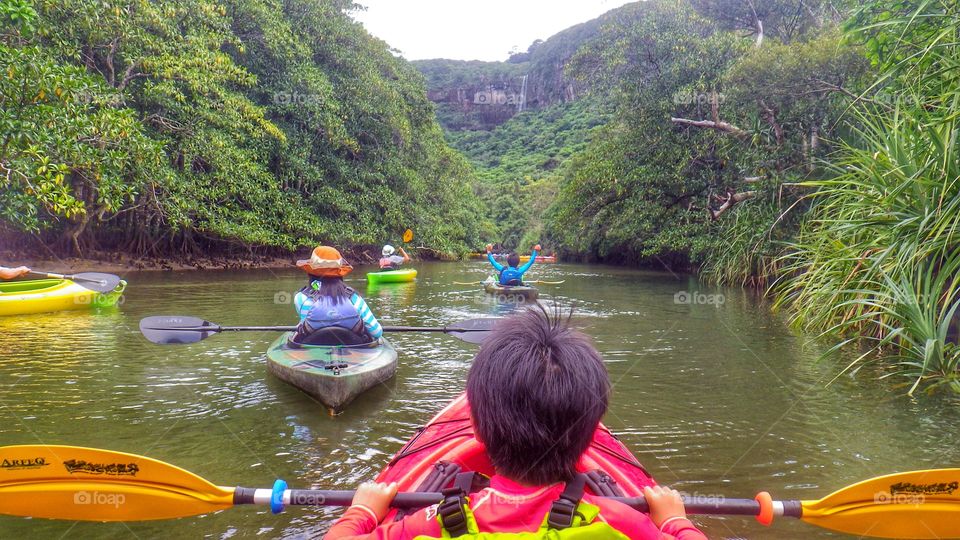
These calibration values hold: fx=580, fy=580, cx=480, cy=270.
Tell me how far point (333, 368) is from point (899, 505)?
3.48m

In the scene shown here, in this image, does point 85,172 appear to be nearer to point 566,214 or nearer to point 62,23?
point 62,23

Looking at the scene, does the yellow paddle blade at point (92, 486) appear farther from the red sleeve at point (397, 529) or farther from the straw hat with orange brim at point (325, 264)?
the straw hat with orange brim at point (325, 264)

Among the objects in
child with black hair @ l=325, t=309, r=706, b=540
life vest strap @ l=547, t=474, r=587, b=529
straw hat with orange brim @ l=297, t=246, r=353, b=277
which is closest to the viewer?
life vest strap @ l=547, t=474, r=587, b=529

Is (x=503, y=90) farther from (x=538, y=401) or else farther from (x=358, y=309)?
(x=538, y=401)

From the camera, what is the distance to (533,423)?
138cm

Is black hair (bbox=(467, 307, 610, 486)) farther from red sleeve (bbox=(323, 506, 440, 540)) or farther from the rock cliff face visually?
the rock cliff face

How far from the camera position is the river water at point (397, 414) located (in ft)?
10.9

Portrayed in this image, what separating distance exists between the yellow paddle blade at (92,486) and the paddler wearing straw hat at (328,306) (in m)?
2.54

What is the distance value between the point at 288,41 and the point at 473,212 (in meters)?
20.2

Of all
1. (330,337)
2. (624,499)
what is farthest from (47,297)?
(624,499)

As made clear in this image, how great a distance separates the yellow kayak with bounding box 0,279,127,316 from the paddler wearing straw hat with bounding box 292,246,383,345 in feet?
18.2

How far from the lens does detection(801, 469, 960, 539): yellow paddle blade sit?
2.27 metres

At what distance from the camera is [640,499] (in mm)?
1859

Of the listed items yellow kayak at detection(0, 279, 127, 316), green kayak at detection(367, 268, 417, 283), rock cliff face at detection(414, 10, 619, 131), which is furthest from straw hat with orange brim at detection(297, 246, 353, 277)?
rock cliff face at detection(414, 10, 619, 131)
